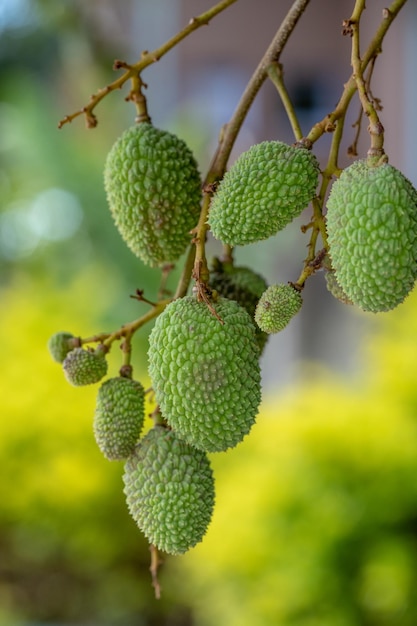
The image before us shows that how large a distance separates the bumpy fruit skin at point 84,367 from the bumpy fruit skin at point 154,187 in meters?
0.15

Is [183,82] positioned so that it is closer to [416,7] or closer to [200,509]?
[416,7]

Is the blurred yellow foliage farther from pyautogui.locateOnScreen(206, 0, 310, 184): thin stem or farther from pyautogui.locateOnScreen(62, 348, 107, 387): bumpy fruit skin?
pyautogui.locateOnScreen(206, 0, 310, 184): thin stem

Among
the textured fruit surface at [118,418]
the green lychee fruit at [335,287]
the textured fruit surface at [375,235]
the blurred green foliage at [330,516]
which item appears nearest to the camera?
the textured fruit surface at [375,235]

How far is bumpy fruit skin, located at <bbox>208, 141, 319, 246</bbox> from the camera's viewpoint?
32.6 inches

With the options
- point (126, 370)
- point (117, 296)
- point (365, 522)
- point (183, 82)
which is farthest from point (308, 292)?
point (126, 370)

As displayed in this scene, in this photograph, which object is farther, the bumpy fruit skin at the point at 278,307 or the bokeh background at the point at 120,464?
the bokeh background at the point at 120,464

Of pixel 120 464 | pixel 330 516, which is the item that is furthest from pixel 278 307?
pixel 120 464

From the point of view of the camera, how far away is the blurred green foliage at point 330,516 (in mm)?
2713

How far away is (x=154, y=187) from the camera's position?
1.01 m

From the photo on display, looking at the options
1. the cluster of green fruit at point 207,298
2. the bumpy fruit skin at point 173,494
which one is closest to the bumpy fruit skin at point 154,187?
the cluster of green fruit at point 207,298

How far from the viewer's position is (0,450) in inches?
158

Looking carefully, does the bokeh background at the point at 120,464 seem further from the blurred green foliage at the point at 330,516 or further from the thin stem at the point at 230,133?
the thin stem at the point at 230,133

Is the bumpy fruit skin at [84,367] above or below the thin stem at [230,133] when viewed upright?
below

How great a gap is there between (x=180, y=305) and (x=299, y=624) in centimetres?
216
